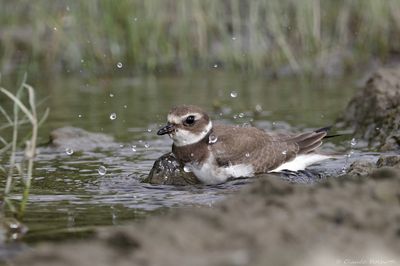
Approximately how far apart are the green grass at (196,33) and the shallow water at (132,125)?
0.38 metres

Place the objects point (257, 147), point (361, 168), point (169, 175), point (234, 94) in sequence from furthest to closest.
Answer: point (234, 94) < point (257, 147) < point (169, 175) < point (361, 168)

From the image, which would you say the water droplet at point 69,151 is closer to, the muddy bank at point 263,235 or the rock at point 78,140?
the rock at point 78,140

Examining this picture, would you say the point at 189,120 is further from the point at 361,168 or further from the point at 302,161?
the point at 361,168

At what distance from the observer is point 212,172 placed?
8.93 metres

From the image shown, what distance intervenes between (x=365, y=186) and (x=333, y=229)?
0.67m

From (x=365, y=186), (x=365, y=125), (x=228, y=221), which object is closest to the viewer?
(x=228, y=221)

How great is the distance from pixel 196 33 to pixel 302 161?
22.8 ft

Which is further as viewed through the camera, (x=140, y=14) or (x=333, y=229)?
(x=140, y=14)

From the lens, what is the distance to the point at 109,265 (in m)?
4.46

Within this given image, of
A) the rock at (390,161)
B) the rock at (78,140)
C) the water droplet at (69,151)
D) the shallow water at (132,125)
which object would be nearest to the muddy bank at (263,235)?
the shallow water at (132,125)

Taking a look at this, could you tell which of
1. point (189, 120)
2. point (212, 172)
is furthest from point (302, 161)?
point (189, 120)

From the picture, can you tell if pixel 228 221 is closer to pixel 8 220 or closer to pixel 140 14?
pixel 8 220

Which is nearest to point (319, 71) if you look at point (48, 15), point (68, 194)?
point (48, 15)

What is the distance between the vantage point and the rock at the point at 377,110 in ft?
35.7
